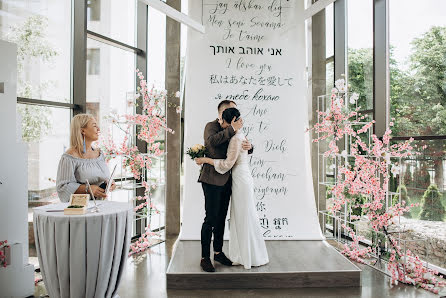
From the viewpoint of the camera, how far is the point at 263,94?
170 inches

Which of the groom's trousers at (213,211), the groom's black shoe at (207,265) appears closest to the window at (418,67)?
the groom's trousers at (213,211)

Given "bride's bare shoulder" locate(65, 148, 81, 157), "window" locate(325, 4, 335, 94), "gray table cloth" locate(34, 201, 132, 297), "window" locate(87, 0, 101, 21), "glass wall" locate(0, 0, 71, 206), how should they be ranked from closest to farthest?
"gray table cloth" locate(34, 201, 132, 297) < "bride's bare shoulder" locate(65, 148, 81, 157) < "glass wall" locate(0, 0, 71, 206) < "window" locate(87, 0, 101, 21) < "window" locate(325, 4, 335, 94)

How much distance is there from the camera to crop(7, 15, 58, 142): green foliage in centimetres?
335

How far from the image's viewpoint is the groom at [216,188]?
3.10 m

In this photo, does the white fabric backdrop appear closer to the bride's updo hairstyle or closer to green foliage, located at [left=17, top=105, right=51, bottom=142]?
the bride's updo hairstyle

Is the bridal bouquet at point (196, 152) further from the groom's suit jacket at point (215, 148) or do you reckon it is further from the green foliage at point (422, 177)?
the green foliage at point (422, 177)

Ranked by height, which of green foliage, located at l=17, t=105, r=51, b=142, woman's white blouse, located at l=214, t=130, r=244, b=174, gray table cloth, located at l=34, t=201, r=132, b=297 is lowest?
gray table cloth, located at l=34, t=201, r=132, b=297

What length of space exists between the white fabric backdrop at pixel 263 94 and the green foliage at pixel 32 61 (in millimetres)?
1567

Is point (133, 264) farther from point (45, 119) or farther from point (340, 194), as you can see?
point (340, 194)

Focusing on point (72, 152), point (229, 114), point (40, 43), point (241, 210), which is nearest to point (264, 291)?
point (241, 210)

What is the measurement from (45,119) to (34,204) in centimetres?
89

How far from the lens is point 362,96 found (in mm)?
4461

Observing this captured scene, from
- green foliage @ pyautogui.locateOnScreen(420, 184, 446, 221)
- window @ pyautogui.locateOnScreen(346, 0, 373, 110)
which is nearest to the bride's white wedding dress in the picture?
green foliage @ pyautogui.locateOnScreen(420, 184, 446, 221)

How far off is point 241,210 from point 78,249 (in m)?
1.43
